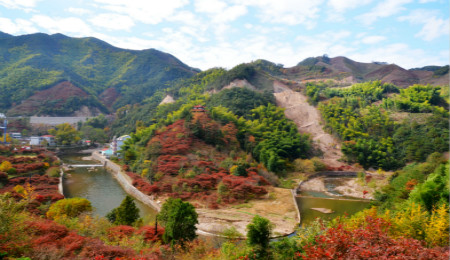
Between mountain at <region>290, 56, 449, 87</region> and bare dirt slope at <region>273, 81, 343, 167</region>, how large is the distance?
2953cm

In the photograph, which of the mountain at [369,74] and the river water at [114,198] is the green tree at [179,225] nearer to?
the river water at [114,198]

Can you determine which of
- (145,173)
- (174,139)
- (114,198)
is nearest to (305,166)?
(174,139)

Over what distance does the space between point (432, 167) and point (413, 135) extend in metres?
20.9

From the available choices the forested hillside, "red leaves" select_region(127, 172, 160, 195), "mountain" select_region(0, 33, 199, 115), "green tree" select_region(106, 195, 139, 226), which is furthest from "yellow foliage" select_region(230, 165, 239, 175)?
"mountain" select_region(0, 33, 199, 115)

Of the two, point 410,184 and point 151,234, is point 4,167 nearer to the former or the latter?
point 151,234

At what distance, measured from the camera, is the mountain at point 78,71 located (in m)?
75.8

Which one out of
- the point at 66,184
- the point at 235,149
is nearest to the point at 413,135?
the point at 235,149

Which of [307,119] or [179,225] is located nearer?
[179,225]

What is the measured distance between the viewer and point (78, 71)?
115375 mm

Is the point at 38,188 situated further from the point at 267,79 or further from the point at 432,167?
the point at 267,79

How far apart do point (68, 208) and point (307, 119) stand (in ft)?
137

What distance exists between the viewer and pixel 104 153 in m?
42.4

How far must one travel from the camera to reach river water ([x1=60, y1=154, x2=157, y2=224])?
20641 millimetres

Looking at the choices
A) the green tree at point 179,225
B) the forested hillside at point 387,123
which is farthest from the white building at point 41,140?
the forested hillside at point 387,123
